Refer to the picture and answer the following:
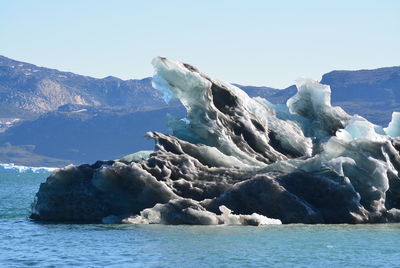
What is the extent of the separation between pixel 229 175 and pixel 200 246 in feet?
32.1

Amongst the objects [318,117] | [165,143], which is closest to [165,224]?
[165,143]

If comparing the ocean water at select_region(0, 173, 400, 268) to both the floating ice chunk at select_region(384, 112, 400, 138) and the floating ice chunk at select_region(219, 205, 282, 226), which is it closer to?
the floating ice chunk at select_region(219, 205, 282, 226)

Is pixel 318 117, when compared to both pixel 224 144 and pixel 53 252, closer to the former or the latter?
pixel 224 144

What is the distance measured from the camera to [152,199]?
4538 centimetres

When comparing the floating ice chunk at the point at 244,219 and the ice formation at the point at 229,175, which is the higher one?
the ice formation at the point at 229,175

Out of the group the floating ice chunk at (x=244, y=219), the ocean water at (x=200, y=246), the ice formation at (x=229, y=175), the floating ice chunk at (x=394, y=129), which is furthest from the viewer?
the floating ice chunk at (x=394, y=129)

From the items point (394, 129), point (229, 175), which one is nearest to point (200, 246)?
point (229, 175)

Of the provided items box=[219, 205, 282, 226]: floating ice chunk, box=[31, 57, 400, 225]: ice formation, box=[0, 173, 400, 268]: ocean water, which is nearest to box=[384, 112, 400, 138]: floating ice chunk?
box=[31, 57, 400, 225]: ice formation

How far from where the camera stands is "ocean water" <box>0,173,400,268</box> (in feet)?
112

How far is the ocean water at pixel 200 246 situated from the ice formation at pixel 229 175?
125 cm

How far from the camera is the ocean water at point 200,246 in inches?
1344

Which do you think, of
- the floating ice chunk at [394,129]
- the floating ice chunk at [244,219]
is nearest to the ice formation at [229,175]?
the floating ice chunk at [244,219]

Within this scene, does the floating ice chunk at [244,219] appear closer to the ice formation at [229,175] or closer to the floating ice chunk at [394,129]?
the ice formation at [229,175]

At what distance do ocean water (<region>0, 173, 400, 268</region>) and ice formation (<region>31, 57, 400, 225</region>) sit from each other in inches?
49.0
